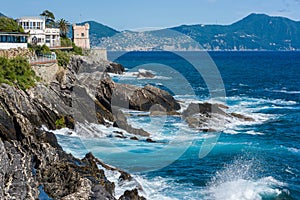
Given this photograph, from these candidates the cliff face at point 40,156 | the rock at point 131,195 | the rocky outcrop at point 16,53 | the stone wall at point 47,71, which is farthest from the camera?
the stone wall at point 47,71

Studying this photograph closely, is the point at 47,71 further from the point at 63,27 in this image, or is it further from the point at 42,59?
the point at 63,27

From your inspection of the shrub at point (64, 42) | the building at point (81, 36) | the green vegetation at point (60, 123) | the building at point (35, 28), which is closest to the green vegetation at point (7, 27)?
the building at point (35, 28)

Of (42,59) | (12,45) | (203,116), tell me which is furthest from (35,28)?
(203,116)

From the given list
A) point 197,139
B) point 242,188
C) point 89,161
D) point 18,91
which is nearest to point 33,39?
point 18,91

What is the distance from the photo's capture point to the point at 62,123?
3912cm

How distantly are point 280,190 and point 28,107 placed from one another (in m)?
20.6

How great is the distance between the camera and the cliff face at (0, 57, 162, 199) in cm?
2317

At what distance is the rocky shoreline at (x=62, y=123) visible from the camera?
23675 millimetres

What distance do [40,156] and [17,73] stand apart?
1560cm

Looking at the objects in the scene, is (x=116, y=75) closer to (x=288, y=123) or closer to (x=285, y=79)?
(x=285, y=79)

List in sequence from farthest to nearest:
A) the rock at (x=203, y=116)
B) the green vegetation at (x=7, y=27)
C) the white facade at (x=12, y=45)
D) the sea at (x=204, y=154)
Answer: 1. the green vegetation at (x=7, y=27)
2. the white facade at (x=12, y=45)
3. the rock at (x=203, y=116)
4. the sea at (x=204, y=154)

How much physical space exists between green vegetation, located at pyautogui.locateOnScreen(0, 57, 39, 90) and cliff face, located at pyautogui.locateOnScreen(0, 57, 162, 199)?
0.90 metres

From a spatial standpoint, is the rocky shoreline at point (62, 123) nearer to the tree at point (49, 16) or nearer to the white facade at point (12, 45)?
the white facade at point (12, 45)

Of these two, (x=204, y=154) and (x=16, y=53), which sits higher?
(x=16, y=53)
